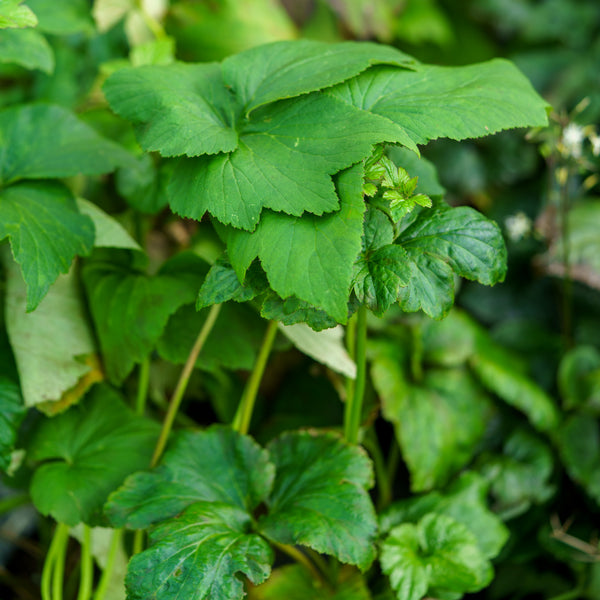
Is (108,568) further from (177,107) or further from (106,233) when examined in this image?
(177,107)

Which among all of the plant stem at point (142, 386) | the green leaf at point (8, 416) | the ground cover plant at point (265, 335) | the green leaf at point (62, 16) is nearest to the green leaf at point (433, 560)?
the ground cover plant at point (265, 335)

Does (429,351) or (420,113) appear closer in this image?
(420,113)

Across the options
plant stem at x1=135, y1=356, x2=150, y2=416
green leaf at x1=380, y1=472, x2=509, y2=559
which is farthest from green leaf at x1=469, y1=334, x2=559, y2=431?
plant stem at x1=135, y1=356, x2=150, y2=416

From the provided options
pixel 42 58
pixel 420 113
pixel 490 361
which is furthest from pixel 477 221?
pixel 42 58

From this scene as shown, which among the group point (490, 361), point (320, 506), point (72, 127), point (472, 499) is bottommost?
point (472, 499)

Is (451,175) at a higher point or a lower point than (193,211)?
lower

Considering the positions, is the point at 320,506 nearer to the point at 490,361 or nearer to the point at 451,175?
the point at 490,361

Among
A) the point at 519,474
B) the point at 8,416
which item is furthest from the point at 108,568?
the point at 519,474

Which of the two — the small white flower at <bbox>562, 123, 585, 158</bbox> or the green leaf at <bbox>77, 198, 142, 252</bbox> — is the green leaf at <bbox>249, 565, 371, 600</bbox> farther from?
the small white flower at <bbox>562, 123, 585, 158</bbox>
